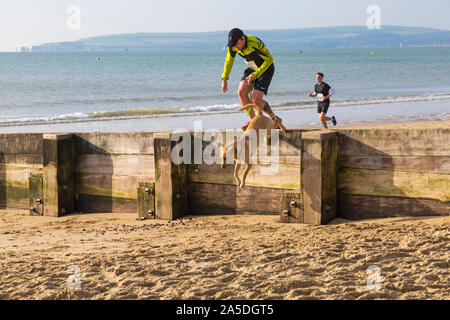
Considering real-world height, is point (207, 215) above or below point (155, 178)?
below

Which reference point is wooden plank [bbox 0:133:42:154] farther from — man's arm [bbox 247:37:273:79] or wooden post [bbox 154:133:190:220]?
man's arm [bbox 247:37:273:79]

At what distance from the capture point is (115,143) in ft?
27.5

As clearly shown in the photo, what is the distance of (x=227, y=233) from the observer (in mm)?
7105

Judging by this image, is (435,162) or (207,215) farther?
(207,215)

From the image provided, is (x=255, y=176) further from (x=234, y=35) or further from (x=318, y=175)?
(x=234, y=35)

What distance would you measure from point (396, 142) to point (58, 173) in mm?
4613

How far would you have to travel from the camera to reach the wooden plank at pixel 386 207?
689 centimetres

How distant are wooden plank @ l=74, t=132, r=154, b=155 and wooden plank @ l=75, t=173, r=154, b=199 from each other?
363 mm

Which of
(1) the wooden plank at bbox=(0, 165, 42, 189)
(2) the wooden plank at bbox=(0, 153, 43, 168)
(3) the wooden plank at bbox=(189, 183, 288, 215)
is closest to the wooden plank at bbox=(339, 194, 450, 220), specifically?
(3) the wooden plank at bbox=(189, 183, 288, 215)

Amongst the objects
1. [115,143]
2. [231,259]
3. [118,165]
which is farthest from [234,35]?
[231,259]

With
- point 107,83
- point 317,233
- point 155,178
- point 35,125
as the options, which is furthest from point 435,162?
point 107,83

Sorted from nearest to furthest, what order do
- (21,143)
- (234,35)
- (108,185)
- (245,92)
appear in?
(234,35)
(245,92)
(108,185)
(21,143)
